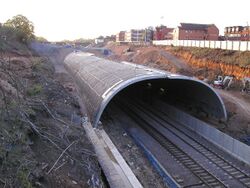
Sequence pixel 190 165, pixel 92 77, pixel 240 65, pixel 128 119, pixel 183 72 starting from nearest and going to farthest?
pixel 190 165 < pixel 128 119 < pixel 92 77 < pixel 240 65 < pixel 183 72

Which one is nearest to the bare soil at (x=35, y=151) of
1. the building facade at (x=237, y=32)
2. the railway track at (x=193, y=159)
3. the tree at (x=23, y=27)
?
the railway track at (x=193, y=159)

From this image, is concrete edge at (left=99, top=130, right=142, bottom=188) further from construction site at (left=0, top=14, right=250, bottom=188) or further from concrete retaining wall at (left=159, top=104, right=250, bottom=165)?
concrete retaining wall at (left=159, top=104, right=250, bottom=165)

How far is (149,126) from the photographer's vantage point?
28.2 metres

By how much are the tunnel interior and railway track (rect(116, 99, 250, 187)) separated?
247cm

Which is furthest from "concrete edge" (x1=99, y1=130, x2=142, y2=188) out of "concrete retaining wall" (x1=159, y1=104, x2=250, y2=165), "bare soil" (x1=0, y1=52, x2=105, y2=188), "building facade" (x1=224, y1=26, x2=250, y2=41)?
"building facade" (x1=224, y1=26, x2=250, y2=41)

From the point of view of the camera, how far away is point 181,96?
1302 inches

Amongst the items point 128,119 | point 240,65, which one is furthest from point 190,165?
point 240,65

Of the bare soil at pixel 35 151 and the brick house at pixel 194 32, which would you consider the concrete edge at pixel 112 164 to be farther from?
the brick house at pixel 194 32

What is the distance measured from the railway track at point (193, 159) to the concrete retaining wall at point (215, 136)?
0.88m

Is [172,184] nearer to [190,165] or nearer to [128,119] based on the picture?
[190,165]

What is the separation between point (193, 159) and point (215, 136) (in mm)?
4148

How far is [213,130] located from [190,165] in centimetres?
521

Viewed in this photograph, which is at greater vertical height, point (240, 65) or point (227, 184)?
point (240, 65)

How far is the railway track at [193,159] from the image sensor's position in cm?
1750
